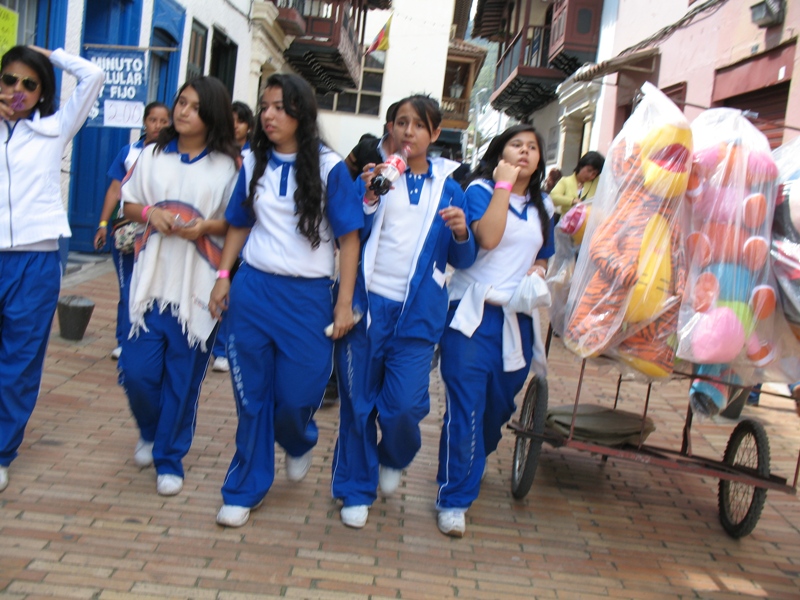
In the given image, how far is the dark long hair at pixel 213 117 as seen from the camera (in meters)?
3.78

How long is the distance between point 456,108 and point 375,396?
122 ft

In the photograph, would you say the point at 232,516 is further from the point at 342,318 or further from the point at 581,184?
the point at 581,184

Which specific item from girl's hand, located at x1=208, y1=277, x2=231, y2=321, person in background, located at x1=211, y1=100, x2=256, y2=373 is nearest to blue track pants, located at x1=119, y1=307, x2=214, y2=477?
girl's hand, located at x1=208, y1=277, x2=231, y2=321

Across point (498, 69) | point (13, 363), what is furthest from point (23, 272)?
point (498, 69)

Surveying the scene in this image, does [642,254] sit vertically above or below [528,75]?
below

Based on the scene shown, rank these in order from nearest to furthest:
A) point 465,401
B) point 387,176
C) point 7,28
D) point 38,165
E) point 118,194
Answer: point 387,176 → point 38,165 → point 465,401 → point 118,194 → point 7,28

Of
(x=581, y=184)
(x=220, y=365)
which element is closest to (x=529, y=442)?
(x=220, y=365)

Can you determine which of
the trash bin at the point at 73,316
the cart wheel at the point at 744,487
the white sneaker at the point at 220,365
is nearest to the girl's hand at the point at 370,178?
the cart wheel at the point at 744,487

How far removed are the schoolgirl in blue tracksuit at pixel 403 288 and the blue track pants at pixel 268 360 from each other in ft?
0.56

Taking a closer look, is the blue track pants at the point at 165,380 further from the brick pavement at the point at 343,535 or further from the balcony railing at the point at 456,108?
the balcony railing at the point at 456,108

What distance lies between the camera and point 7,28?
7.38m

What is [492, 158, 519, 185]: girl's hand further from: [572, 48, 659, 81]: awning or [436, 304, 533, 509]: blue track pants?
[572, 48, 659, 81]: awning

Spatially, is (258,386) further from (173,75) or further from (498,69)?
(498,69)

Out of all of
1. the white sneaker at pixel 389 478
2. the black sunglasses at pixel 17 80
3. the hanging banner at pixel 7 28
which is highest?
the hanging banner at pixel 7 28
